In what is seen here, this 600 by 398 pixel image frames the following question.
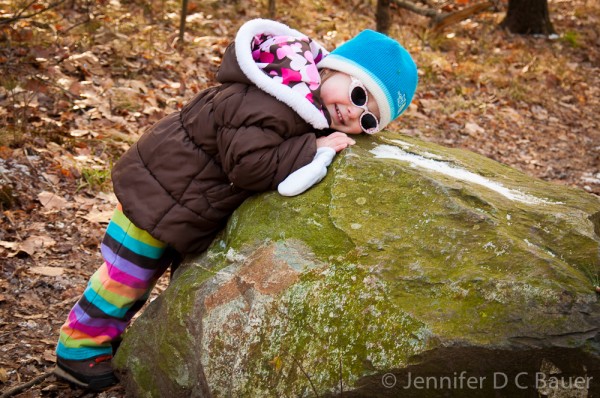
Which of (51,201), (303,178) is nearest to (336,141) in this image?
(303,178)

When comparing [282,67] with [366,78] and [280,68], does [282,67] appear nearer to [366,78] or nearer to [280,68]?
[280,68]

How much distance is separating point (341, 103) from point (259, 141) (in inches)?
20.3

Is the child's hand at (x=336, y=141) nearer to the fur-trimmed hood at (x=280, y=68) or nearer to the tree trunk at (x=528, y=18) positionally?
the fur-trimmed hood at (x=280, y=68)

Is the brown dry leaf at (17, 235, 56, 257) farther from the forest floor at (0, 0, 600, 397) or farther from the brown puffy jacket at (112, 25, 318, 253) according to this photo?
the brown puffy jacket at (112, 25, 318, 253)

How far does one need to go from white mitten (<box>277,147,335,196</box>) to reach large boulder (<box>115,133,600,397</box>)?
42mm

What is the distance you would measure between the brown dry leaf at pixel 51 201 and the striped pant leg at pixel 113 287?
5.70 feet

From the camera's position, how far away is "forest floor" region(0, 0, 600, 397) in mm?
4266

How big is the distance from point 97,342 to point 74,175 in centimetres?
220

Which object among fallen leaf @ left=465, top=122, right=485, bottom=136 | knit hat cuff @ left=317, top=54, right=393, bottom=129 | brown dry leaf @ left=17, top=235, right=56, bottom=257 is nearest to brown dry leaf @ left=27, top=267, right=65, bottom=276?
brown dry leaf @ left=17, top=235, right=56, bottom=257

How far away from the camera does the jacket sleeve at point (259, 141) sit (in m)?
2.84

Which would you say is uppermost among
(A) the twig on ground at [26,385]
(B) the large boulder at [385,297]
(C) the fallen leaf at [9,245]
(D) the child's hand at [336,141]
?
(D) the child's hand at [336,141]

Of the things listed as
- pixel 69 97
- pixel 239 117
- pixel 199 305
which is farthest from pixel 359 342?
pixel 69 97

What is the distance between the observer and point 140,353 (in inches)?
121

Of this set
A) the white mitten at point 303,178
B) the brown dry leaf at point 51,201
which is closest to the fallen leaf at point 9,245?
the brown dry leaf at point 51,201
